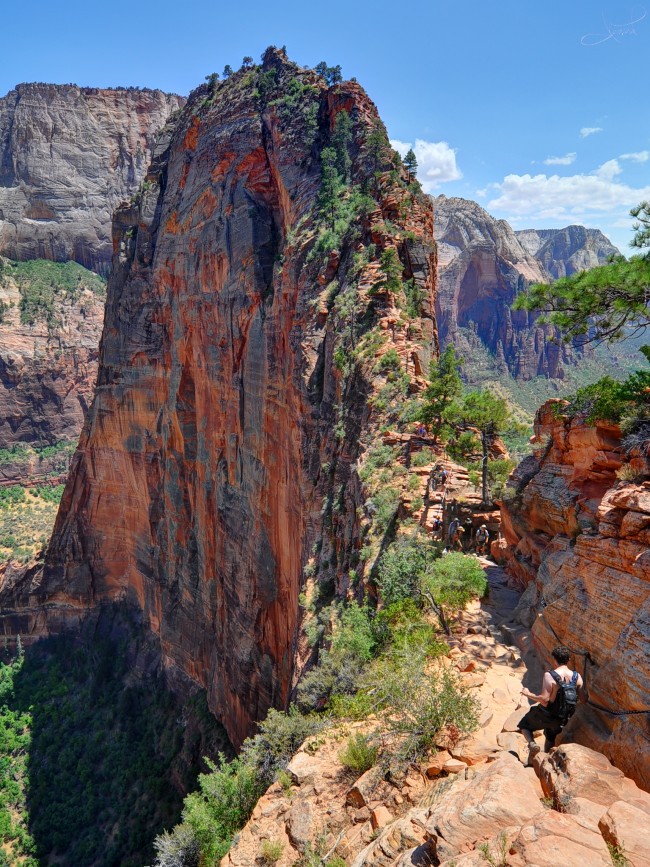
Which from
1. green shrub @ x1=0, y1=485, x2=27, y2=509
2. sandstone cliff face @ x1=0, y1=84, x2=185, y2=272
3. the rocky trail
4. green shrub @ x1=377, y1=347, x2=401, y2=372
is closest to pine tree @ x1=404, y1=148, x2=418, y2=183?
green shrub @ x1=377, y1=347, x2=401, y2=372

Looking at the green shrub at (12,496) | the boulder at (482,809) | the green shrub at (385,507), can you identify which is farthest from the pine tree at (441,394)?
the green shrub at (12,496)

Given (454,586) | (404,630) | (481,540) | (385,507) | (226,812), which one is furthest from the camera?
(385,507)

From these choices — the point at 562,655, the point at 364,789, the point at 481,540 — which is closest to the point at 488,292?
the point at 481,540

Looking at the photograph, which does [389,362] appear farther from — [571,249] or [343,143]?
[571,249]

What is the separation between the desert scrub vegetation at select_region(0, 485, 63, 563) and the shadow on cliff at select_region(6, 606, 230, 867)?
12338 millimetres

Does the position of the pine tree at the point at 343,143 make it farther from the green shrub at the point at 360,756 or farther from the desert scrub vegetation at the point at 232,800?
the green shrub at the point at 360,756

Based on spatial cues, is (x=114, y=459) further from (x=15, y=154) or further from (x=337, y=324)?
(x=15, y=154)

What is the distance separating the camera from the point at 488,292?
131 m

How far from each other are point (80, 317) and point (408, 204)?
8218 cm

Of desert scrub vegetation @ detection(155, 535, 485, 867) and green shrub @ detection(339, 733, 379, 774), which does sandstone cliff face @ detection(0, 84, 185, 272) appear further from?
green shrub @ detection(339, 733, 379, 774)

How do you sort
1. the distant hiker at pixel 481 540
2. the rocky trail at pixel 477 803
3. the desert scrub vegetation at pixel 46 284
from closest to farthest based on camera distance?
the rocky trail at pixel 477 803 < the distant hiker at pixel 481 540 < the desert scrub vegetation at pixel 46 284

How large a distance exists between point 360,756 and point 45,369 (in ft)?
301

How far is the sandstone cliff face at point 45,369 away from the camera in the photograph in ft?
271

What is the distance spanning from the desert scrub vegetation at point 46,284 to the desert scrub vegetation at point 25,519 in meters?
28.8
